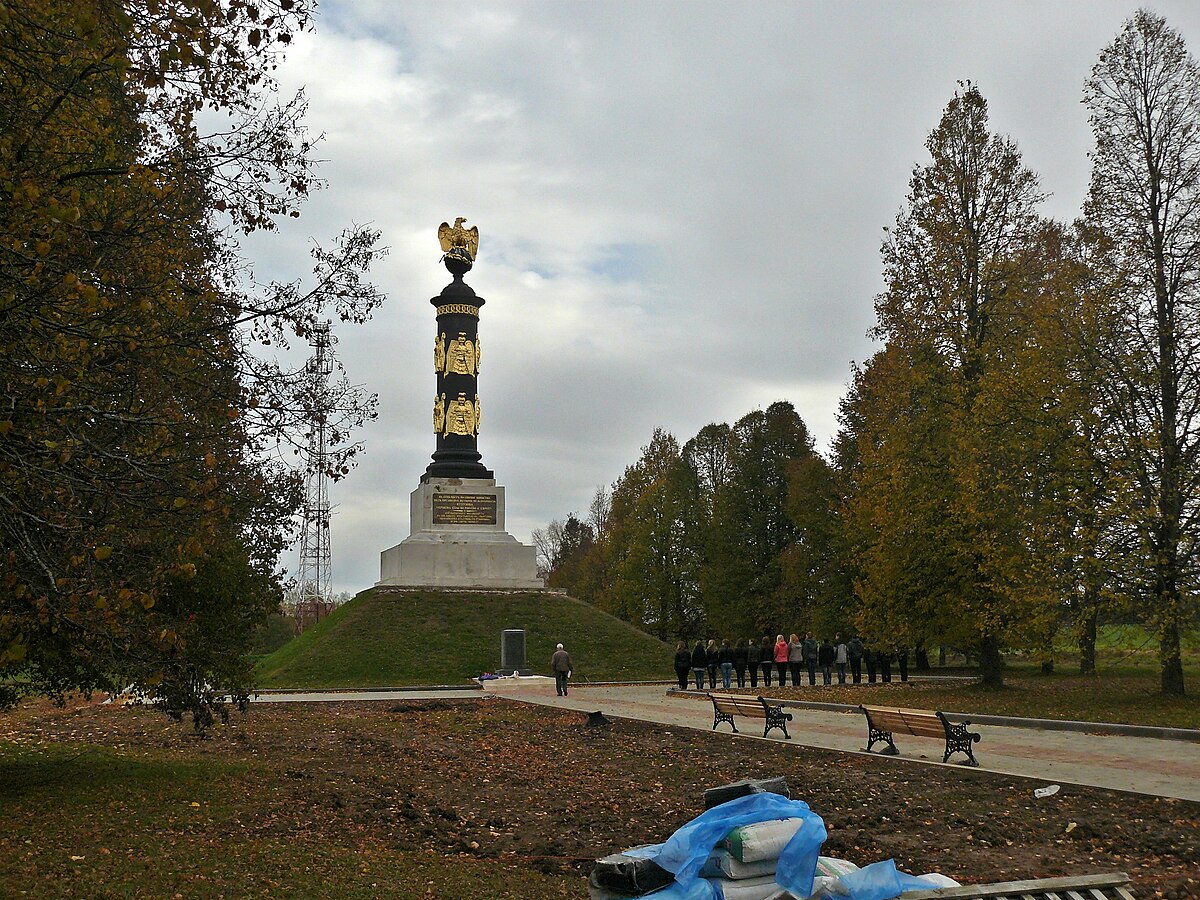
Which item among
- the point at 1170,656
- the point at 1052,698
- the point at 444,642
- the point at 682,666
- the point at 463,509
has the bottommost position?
the point at 1052,698

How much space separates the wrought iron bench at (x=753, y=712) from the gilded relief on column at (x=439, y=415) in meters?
27.0

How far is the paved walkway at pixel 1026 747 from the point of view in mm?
11945

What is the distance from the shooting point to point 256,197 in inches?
336

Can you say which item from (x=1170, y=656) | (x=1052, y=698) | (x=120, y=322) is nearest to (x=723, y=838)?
(x=120, y=322)

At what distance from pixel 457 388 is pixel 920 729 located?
108 ft

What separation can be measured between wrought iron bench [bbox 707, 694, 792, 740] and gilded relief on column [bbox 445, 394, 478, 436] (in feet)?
87.9

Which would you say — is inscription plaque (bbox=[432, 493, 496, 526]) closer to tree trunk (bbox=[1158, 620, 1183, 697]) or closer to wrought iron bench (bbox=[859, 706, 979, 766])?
tree trunk (bbox=[1158, 620, 1183, 697])

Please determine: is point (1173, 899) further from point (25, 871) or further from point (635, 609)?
point (635, 609)

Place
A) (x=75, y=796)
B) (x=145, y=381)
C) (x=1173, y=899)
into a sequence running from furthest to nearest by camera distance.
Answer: (x=75, y=796) < (x=145, y=381) < (x=1173, y=899)

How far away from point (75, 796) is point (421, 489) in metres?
33.8

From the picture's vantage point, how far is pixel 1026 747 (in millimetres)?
→ 15320

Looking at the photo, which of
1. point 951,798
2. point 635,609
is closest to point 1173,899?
point 951,798

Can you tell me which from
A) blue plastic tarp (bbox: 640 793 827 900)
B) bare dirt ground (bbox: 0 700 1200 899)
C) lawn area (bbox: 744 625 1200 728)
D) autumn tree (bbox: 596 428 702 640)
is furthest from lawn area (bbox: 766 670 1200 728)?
autumn tree (bbox: 596 428 702 640)

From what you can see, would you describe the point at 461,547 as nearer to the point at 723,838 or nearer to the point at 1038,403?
the point at 1038,403
